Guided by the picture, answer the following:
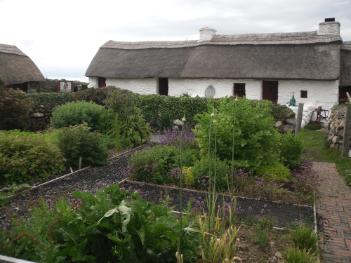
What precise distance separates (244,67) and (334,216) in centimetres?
1771

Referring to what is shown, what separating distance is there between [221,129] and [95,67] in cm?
2219

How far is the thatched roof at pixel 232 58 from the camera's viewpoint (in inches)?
859

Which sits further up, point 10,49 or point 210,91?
point 10,49

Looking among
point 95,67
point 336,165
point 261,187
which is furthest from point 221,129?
point 95,67

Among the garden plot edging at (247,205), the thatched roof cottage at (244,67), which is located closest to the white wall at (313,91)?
the thatched roof cottage at (244,67)

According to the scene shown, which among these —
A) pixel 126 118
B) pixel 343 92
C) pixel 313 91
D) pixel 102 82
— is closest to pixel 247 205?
pixel 126 118

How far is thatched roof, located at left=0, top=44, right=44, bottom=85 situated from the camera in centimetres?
2292

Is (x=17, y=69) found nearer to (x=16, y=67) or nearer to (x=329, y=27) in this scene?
(x=16, y=67)

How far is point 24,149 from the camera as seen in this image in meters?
7.81

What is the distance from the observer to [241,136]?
7.97 m

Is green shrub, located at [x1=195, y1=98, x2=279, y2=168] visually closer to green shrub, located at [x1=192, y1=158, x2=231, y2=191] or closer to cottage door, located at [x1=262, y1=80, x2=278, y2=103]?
green shrub, located at [x1=192, y1=158, x2=231, y2=191]

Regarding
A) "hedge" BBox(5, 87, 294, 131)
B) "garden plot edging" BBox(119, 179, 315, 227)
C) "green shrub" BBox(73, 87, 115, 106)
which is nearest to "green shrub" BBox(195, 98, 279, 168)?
"garden plot edging" BBox(119, 179, 315, 227)

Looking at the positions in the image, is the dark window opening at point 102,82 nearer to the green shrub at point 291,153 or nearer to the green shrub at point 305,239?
the green shrub at point 291,153

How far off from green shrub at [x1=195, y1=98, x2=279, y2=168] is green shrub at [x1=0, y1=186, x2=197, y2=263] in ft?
13.6
